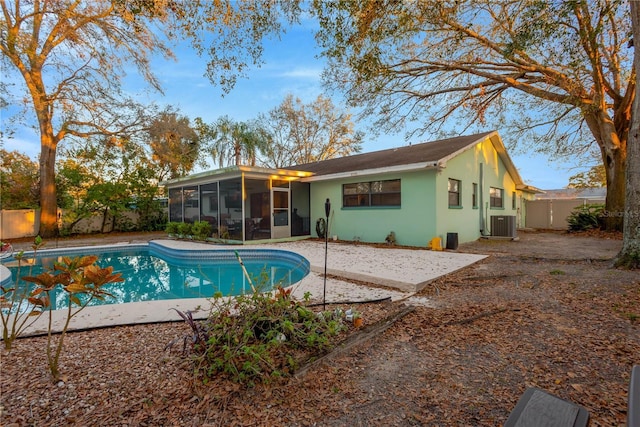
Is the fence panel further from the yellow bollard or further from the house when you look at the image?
the yellow bollard

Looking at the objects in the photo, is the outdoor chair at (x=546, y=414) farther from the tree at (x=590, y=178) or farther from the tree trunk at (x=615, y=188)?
the tree at (x=590, y=178)

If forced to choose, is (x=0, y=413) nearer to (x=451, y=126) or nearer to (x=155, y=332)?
(x=155, y=332)

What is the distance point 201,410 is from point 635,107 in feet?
25.3

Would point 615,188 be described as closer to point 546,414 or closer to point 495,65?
point 495,65

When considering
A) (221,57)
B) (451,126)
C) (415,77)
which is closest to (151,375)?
(221,57)

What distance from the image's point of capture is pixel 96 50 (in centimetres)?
1142

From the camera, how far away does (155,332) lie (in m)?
3.02

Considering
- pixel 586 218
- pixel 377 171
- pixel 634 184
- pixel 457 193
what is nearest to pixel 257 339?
pixel 634 184

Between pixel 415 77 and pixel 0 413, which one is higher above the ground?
pixel 415 77

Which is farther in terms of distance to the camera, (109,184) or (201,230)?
(109,184)

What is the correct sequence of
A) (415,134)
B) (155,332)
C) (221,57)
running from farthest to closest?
1. (415,134)
2. (221,57)
3. (155,332)

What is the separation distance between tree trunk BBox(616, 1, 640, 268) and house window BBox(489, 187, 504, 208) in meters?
7.99

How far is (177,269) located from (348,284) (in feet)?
18.4

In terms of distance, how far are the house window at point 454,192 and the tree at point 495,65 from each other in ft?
7.65
